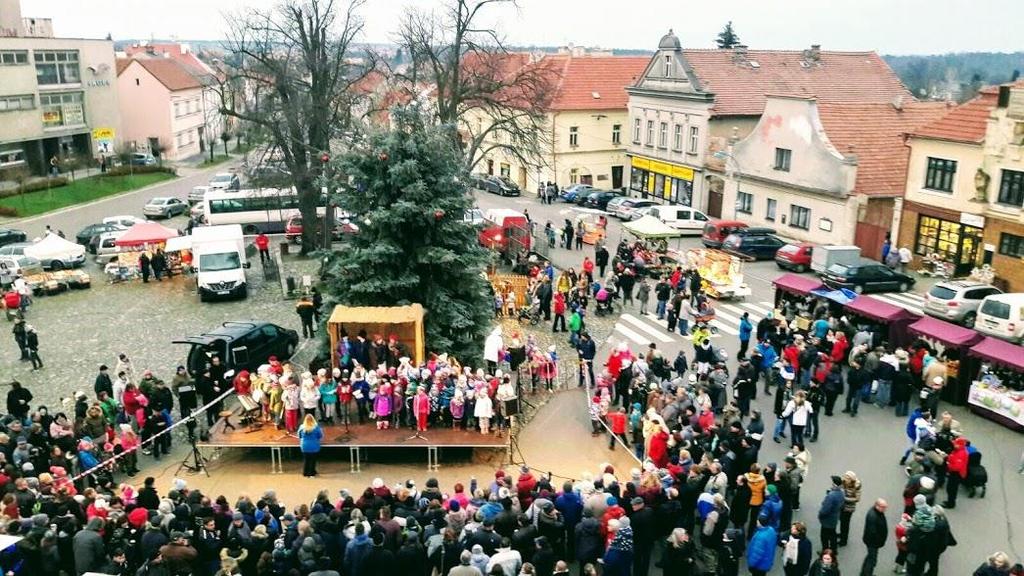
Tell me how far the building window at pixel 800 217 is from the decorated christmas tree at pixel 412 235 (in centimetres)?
2184

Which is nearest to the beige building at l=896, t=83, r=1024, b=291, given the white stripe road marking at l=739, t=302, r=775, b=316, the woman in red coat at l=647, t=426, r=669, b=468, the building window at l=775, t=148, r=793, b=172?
the building window at l=775, t=148, r=793, b=172

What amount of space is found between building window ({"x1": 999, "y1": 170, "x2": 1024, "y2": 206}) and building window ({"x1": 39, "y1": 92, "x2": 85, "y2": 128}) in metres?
58.4

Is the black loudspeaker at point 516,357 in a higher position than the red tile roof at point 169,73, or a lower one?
lower

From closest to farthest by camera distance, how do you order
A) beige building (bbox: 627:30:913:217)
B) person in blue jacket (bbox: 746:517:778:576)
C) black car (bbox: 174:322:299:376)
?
person in blue jacket (bbox: 746:517:778:576) → black car (bbox: 174:322:299:376) → beige building (bbox: 627:30:913:217)

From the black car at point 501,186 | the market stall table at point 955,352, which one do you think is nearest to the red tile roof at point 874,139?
the market stall table at point 955,352

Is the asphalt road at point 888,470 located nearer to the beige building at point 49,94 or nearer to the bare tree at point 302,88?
the bare tree at point 302,88

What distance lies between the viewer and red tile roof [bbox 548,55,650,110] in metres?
53.1

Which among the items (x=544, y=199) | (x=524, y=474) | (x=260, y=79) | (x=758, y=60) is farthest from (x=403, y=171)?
(x=758, y=60)

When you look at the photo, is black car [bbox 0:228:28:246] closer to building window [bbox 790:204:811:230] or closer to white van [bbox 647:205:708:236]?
white van [bbox 647:205:708:236]

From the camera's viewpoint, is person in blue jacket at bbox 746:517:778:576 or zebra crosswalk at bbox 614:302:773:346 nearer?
person in blue jacket at bbox 746:517:778:576

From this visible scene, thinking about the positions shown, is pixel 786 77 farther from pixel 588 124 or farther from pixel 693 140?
pixel 588 124

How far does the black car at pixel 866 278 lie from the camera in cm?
3067

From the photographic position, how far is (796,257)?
33875mm

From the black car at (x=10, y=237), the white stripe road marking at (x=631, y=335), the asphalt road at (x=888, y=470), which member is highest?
the black car at (x=10, y=237)
